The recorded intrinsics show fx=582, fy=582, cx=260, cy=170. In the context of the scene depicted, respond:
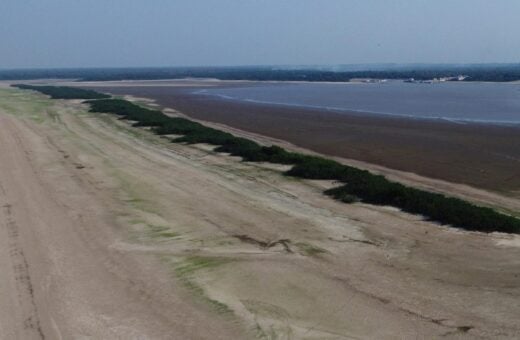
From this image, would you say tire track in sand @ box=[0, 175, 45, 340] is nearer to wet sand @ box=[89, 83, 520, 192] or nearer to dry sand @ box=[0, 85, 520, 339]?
dry sand @ box=[0, 85, 520, 339]

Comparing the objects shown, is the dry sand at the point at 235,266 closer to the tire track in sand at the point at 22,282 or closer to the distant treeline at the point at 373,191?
the tire track in sand at the point at 22,282

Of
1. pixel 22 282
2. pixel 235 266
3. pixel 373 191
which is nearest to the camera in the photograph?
pixel 22 282

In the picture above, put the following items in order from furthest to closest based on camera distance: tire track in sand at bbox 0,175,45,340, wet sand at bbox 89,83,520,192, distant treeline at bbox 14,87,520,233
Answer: wet sand at bbox 89,83,520,192 → distant treeline at bbox 14,87,520,233 → tire track in sand at bbox 0,175,45,340

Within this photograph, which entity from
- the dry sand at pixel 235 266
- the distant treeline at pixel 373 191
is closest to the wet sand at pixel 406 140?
the distant treeline at pixel 373 191

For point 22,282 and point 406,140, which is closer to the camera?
point 22,282

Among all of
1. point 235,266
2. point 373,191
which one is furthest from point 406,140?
point 235,266

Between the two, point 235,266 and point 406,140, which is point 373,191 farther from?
point 406,140

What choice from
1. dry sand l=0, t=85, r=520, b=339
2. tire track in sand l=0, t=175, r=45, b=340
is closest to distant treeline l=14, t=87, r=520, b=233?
dry sand l=0, t=85, r=520, b=339
